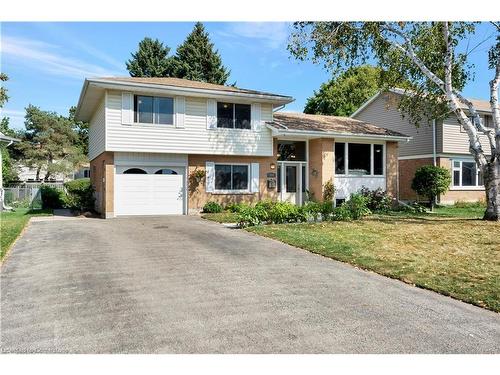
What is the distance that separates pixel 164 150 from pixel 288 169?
6.12 meters

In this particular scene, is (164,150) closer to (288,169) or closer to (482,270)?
(288,169)

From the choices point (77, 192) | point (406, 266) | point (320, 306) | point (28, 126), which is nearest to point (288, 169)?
point (77, 192)

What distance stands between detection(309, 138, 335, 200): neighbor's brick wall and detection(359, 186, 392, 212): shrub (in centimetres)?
202

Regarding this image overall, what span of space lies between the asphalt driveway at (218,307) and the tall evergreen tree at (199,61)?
32.2 meters

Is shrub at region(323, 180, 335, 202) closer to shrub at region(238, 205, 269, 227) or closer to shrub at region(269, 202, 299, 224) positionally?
shrub at region(269, 202, 299, 224)

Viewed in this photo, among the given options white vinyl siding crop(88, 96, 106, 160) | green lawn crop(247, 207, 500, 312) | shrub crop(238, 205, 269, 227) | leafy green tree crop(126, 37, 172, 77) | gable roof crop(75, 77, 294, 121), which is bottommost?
green lawn crop(247, 207, 500, 312)

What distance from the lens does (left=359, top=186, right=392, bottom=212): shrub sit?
1896 cm

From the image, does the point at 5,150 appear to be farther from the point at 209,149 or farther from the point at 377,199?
the point at 377,199

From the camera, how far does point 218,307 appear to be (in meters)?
5.08

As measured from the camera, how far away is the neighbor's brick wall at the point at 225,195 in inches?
677

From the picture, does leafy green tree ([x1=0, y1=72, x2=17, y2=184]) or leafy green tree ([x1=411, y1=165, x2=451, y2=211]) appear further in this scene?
leafy green tree ([x1=411, y1=165, x2=451, y2=211])

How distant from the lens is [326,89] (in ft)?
142

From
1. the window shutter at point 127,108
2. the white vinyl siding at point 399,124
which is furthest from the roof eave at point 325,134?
the window shutter at point 127,108

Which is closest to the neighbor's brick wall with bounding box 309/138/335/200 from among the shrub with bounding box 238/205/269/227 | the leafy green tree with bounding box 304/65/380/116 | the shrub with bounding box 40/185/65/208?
the shrub with bounding box 238/205/269/227
